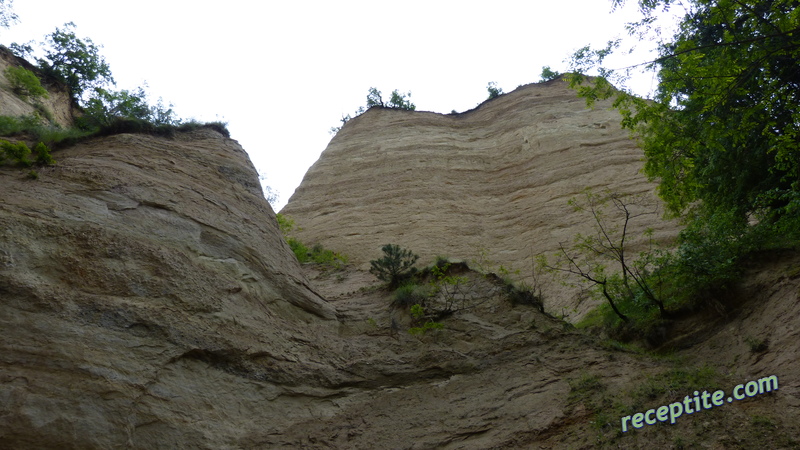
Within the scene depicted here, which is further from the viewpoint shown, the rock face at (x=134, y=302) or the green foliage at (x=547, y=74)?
the green foliage at (x=547, y=74)

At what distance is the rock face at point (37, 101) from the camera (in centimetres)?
1426

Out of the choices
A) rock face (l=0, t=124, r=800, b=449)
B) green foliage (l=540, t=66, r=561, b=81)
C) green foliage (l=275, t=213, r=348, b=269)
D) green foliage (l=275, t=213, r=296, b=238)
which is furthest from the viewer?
green foliage (l=540, t=66, r=561, b=81)

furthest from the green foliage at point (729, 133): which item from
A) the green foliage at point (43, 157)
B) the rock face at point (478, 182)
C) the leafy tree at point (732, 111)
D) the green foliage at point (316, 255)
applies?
the green foliage at point (43, 157)

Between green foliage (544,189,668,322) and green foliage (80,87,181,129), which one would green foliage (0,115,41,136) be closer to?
green foliage (80,87,181,129)

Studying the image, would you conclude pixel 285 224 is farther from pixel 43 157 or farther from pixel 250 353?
pixel 250 353

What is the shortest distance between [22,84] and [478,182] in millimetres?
13675

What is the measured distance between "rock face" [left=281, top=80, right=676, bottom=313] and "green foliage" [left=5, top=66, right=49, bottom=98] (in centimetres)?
787

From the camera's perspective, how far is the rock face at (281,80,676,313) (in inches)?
664

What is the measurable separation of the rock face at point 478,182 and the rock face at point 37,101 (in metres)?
7.11

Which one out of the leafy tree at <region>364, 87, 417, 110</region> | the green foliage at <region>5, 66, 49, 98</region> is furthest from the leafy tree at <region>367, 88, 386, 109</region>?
the green foliage at <region>5, 66, 49, 98</region>

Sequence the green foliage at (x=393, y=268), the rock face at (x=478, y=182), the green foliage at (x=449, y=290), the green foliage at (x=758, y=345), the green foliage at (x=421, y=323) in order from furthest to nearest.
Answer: the rock face at (x=478, y=182) < the green foliage at (x=393, y=268) < the green foliage at (x=449, y=290) < the green foliage at (x=421, y=323) < the green foliage at (x=758, y=345)

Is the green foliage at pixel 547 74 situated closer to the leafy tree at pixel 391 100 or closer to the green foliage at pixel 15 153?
the leafy tree at pixel 391 100

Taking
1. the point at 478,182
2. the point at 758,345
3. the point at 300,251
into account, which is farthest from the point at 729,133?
the point at 478,182

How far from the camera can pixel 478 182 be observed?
68.9ft
